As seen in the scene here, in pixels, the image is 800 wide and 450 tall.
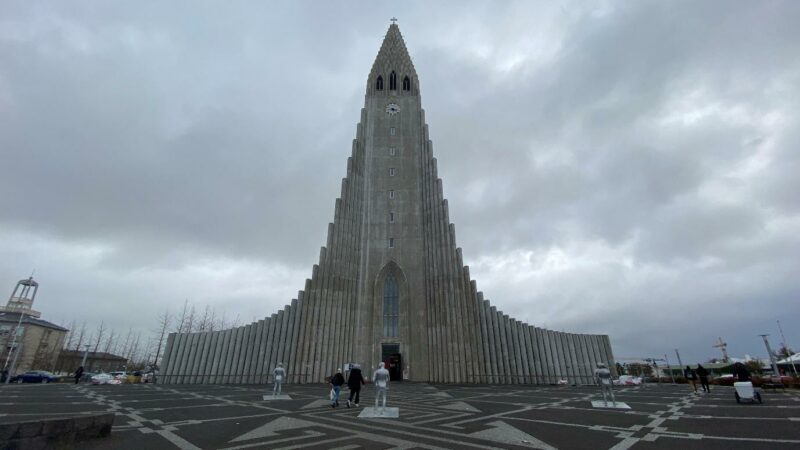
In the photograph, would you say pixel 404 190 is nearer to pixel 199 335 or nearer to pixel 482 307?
pixel 482 307

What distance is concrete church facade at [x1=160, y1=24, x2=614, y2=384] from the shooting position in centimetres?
3494

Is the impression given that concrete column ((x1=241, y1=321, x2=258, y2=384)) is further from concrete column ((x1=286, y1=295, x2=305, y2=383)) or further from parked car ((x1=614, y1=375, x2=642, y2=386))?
parked car ((x1=614, y1=375, x2=642, y2=386))

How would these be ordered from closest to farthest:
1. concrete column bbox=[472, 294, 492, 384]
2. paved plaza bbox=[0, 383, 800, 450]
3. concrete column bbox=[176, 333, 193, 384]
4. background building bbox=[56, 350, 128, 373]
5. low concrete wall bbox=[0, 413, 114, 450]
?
low concrete wall bbox=[0, 413, 114, 450] → paved plaza bbox=[0, 383, 800, 450] → concrete column bbox=[472, 294, 492, 384] → concrete column bbox=[176, 333, 193, 384] → background building bbox=[56, 350, 128, 373]

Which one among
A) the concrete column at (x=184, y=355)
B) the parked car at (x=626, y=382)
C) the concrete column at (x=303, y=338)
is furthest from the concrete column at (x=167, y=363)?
the parked car at (x=626, y=382)

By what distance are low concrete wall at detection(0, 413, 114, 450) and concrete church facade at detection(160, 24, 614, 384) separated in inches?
1088

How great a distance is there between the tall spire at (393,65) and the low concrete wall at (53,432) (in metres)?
47.4

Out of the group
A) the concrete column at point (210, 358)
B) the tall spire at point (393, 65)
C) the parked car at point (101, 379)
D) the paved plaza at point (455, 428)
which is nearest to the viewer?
the paved plaza at point (455, 428)

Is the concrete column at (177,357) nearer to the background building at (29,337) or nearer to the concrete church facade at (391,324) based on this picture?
the concrete church facade at (391,324)

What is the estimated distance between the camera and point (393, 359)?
36.0 metres

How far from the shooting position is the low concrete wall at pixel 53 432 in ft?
19.3

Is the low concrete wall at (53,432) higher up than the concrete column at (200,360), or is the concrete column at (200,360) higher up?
the concrete column at (200,360)

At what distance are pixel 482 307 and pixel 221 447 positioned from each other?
32.2 meters

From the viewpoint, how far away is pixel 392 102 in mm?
48031

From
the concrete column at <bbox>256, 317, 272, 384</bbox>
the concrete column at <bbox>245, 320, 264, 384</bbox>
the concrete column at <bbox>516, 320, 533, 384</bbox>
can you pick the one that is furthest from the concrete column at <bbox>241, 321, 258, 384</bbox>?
the concrete column at <bbox>516, 320, 533, 384</bbox>
